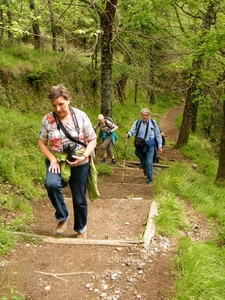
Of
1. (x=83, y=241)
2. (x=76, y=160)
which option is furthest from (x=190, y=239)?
(x=76, y=160)

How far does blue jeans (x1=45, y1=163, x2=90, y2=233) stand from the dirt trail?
1.32 ft

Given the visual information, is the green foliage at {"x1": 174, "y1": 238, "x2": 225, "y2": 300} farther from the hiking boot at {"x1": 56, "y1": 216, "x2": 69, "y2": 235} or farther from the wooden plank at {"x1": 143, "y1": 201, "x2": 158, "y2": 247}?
the hiking boot at {"x1": 56, "y1": 216, "x2": 69, "y2": 235}

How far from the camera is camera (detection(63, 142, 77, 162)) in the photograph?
4160 millimetres

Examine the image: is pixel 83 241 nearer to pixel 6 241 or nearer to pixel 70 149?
pixel 6 241

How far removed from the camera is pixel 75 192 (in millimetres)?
4527

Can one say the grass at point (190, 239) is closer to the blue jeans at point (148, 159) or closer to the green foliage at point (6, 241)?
the blue jeans at point (148, 159)

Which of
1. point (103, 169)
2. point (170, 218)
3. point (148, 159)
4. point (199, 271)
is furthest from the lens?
point (103, 169)

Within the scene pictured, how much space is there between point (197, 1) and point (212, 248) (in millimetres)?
7032

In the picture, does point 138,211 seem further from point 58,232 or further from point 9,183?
point 9,183

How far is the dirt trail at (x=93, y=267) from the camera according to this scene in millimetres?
3551

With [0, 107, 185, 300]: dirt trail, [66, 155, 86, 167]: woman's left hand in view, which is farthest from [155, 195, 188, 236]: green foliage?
[66, 155, 86, 167]: woman's left hand

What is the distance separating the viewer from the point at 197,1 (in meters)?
9.05

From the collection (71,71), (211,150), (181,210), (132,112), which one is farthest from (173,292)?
(132,112)

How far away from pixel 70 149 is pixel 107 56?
8.08 m
